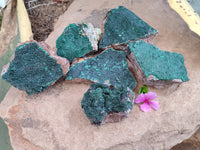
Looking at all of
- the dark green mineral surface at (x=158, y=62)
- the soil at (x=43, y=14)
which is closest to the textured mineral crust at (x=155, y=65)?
the dark green mineral surface at (x=158, y=62)

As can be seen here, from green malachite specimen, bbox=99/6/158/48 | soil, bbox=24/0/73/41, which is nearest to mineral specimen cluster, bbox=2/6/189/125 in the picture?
green malachite specimen, bbox=99/6/158/48

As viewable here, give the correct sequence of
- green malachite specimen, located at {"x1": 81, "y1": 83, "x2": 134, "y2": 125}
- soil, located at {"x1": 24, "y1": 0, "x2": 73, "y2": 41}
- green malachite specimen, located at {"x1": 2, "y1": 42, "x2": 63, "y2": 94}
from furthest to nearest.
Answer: soil, located at {"x1": 24, "y1": 0, "x2": 73, "y2": 41}, green malachite specimen, located at {"x1": 2, "y1": 42, "x2": 63, "y2": 94}, green malachite specimen, located at {"x1": 81, "y1": 83, "x2": 134, "y2": 125}

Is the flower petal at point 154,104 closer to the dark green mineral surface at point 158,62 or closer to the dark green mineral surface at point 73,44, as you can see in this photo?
the dark green mineral surface at point 158,62

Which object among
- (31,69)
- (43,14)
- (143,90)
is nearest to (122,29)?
(143,90)

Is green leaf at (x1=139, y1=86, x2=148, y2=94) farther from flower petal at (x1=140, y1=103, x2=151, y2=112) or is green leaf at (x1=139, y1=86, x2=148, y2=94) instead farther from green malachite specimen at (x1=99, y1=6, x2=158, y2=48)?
green malachite specimen at (x1=99, y1=6, x2=158, y2=48)

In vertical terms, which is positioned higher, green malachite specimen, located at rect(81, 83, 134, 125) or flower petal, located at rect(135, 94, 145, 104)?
green malachite specimen, located at rect(81, 83, 134, 125)

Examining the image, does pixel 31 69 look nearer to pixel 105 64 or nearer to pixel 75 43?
pixel 75 43

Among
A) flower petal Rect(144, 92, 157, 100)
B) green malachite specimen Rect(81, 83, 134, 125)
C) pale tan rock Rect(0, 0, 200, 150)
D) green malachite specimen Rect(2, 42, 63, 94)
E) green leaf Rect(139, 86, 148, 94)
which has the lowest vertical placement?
pale tan rock Rect(0, 0, 200, 150)
